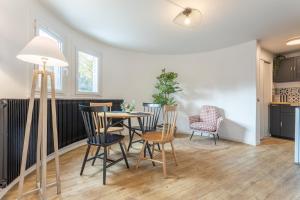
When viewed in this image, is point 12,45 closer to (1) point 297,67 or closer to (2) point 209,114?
(2) point 209,114

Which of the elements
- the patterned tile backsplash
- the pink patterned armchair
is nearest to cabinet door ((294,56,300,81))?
the patterned tile backsplash

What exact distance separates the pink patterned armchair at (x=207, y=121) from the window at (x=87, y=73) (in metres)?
2.50

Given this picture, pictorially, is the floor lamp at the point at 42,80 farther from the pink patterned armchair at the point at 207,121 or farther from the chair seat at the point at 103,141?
the pink patterned armchair at the point at 207,121

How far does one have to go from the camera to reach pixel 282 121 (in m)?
→ 4.50

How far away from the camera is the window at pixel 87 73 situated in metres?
3.80

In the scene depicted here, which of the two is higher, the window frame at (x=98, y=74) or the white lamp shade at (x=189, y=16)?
the white lamp shade at (x=189, y=16)

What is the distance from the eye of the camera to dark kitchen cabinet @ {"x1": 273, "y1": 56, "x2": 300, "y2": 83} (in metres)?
4.56

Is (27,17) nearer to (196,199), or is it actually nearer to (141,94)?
(196,199)

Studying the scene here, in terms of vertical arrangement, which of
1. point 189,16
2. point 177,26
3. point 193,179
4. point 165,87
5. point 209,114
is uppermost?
point 177,26

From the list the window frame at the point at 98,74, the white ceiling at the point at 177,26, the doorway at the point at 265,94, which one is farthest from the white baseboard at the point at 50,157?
the doorway at the point at 265,94

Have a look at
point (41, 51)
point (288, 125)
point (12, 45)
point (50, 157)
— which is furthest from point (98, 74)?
point (288, 125)

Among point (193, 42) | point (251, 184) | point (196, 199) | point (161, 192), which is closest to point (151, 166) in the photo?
point (161, 192)

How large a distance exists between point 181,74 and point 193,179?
3.53 m

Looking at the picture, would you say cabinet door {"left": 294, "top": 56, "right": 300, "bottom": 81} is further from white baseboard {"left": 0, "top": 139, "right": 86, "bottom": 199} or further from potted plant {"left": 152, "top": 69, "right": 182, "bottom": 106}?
white baseboard {"left": 0, "top": 139, "right": 86, "bottom": 199}
